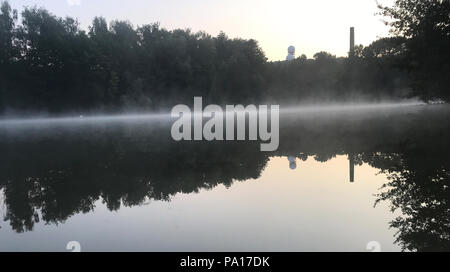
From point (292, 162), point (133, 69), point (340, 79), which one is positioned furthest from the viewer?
point (340, 79)

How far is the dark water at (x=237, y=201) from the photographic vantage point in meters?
6.60

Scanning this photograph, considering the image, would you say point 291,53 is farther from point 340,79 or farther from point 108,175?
point 108,175

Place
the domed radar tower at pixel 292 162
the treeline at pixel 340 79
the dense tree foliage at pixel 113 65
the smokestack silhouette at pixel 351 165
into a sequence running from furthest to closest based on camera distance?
the treeline at pixel 340 79 < the dense tree foliage at pixel 113 65 < the domed radar tower at pixel 292 162 < the smokestack silhouette at pixel 351 165

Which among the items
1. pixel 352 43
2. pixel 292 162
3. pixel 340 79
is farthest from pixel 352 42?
pixel 292 162

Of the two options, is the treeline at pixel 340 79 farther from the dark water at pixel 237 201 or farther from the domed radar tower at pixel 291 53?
the dark water at pixel 237 201

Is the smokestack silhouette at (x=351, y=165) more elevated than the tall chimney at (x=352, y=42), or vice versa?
the tall chimney at (x=352, y=42)

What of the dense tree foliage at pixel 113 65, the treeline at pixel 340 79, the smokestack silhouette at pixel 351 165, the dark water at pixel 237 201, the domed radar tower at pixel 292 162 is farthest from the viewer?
the treeline at pixel 340 79

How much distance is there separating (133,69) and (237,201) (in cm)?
8156

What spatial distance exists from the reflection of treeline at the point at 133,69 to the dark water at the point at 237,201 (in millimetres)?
50819

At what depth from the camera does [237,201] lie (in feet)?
30.5

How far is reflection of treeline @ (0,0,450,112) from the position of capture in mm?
75438

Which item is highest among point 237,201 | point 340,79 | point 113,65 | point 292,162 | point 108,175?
point 113,65

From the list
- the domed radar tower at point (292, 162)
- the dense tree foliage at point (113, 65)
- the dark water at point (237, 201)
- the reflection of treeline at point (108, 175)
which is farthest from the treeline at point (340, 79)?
the dark water at point (237, 201)

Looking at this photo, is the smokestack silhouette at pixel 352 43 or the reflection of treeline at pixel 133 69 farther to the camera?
the smokestack silhouette at pixel 352 43
